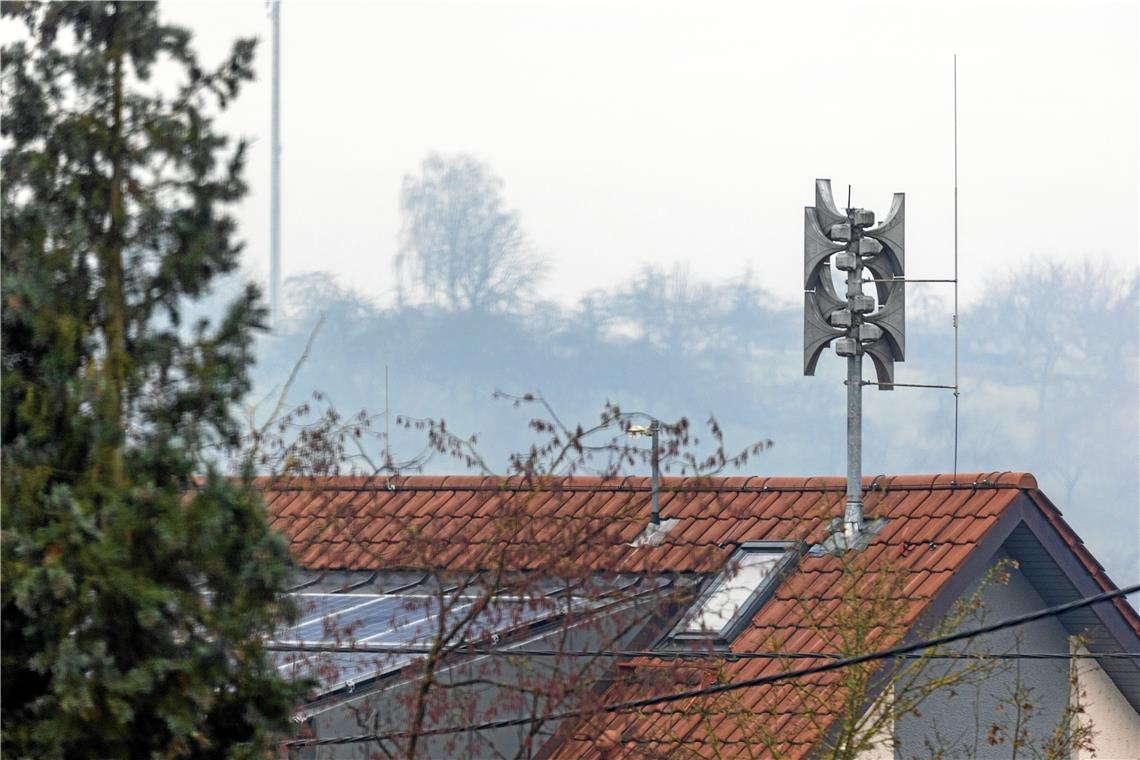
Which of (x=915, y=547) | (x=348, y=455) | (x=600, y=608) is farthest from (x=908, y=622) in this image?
(x=348, y=455)

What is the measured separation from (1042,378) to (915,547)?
252 ft

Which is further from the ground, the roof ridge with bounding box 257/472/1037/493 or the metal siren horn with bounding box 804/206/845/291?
the metal siren horn with bounding box 804/206/845/291

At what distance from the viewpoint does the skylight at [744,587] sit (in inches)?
517

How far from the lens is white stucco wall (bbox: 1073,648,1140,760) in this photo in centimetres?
1436

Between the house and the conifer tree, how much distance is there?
329cm

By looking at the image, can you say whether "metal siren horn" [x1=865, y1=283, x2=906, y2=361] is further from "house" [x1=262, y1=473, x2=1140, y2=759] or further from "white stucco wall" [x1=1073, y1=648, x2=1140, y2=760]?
"white stucco wall" [x1=1073, y1=648, x2=1140, y2=760]

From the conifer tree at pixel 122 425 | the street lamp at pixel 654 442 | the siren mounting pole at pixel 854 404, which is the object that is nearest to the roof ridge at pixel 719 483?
the street lamp at pixel 654 442

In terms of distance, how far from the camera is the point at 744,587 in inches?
535

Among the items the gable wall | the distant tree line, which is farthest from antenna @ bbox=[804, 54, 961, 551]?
the distant tree line

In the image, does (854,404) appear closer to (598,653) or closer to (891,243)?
(891,243)

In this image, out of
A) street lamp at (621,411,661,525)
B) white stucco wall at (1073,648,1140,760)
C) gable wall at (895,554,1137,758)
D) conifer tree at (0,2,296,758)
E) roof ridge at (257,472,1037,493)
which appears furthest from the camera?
white stucco wall at (1073,648,1140,760)

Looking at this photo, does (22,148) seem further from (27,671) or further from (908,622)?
(908,622)

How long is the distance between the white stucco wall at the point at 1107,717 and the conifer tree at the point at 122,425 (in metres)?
8.98

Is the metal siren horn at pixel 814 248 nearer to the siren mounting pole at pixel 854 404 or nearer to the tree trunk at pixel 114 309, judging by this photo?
the siren mounting pole at pixel 854 404
